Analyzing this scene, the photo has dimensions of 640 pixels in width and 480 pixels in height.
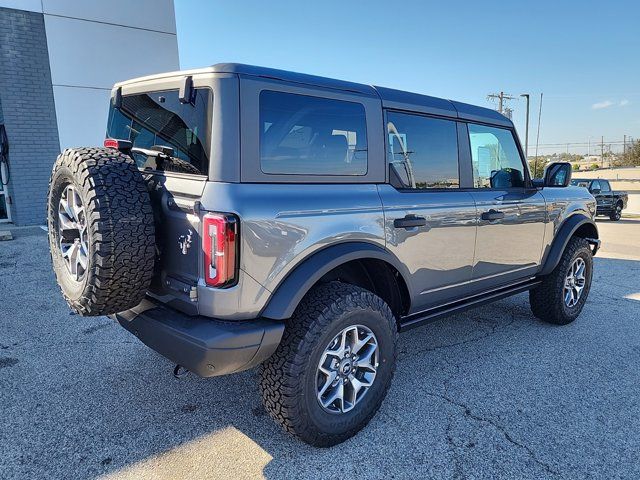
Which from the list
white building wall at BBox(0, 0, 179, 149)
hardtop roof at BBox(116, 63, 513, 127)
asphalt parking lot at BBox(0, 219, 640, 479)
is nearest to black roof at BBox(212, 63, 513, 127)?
hardtop roof at BBox(116, 63, 513, 127)

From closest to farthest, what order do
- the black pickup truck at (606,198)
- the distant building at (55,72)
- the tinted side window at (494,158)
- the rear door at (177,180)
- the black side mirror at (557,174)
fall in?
the rear door at (177,180), the tinted side window at (494,158), the black side mirror at (557,174), the distant building at (55,72), the black pickup truck at (606,198)

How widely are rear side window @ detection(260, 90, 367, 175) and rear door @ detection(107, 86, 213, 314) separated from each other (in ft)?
1.03

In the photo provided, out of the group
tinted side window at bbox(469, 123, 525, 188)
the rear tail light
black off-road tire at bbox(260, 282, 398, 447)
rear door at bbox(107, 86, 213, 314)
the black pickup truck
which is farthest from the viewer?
the black pickup truck

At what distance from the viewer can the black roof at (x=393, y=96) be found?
230 cm

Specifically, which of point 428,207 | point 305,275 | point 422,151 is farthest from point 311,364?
point 422,151

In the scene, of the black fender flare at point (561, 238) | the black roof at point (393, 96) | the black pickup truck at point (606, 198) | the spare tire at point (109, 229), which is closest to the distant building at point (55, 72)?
the spare tire at point (109, 229)

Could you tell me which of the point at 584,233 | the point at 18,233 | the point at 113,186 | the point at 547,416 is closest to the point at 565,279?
the point at 584,233

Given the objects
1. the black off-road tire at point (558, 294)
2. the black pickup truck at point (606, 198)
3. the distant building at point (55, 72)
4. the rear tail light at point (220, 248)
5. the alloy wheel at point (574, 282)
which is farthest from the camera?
the black pickup truck at point (606, 198)

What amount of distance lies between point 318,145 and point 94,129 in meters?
9.11

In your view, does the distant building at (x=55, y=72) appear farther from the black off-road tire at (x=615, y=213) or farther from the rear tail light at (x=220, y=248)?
the black off-road tire at (x=615, y=213)

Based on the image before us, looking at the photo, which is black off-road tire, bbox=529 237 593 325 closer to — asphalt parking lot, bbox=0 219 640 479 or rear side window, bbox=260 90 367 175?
asphalt parking lot, bbox=0 219 640 479

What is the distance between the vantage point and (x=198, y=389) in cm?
314

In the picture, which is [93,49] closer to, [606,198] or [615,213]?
[606,198]

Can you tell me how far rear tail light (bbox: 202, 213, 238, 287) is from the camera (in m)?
2.10
